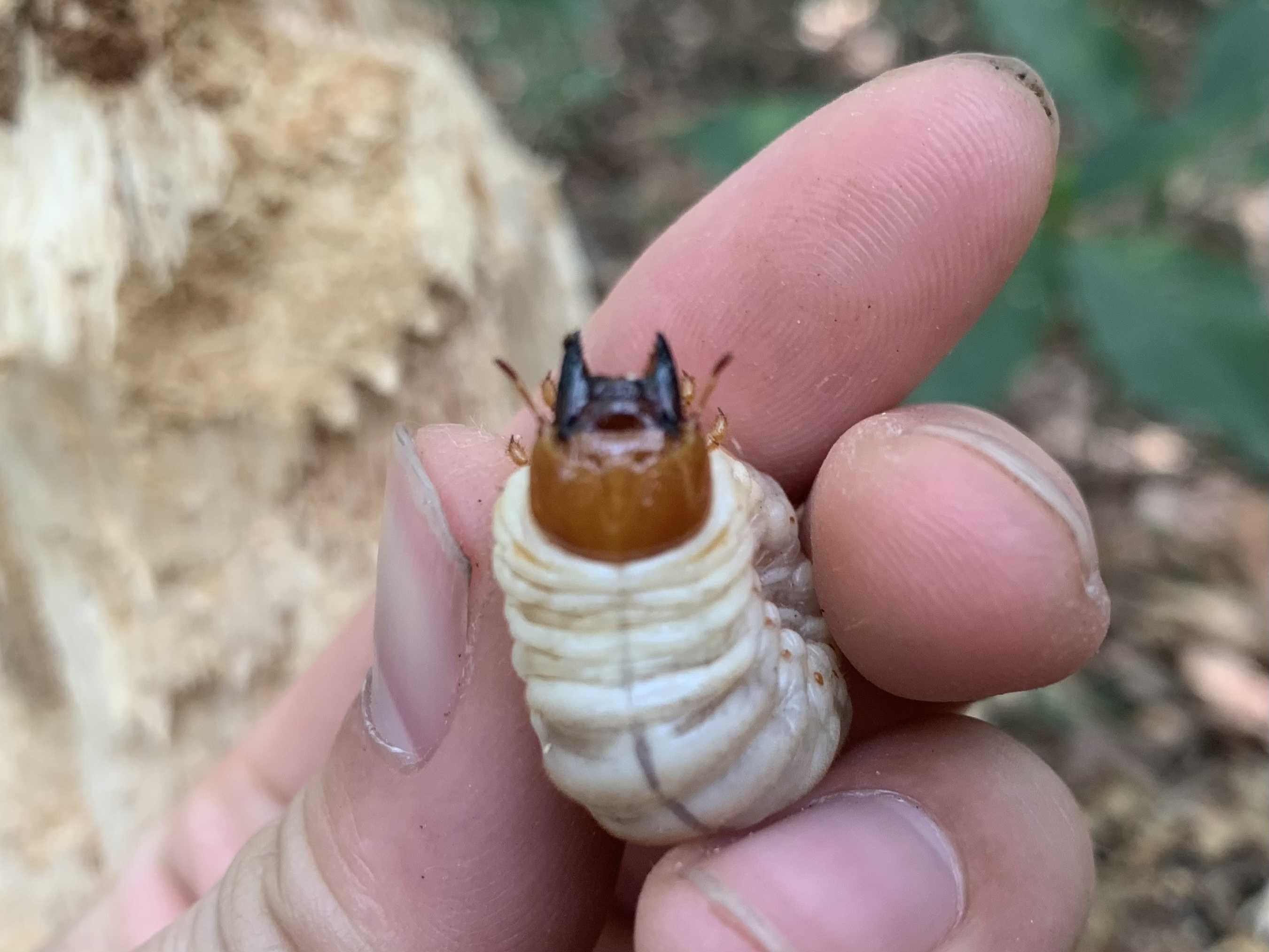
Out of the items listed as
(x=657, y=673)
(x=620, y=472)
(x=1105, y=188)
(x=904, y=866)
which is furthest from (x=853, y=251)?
(x=1105, y=188)

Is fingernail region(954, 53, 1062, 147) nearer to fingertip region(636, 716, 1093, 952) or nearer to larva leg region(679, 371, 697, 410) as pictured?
larva leg region(679, 371, 697, 410)

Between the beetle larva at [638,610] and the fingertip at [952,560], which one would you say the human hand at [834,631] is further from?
the beetle larva at [638,610]

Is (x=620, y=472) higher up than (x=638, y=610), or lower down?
higher up

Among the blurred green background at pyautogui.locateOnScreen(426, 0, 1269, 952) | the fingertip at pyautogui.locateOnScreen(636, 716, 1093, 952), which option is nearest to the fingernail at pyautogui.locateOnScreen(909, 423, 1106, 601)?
the fingertip at pyautogui.locateOnScreen(636, 716, 1093, 952)

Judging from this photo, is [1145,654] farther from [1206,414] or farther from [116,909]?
[116,909]

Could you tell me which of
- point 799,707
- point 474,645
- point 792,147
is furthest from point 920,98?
point 474,645

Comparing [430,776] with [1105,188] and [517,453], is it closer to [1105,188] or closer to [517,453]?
[517,453]

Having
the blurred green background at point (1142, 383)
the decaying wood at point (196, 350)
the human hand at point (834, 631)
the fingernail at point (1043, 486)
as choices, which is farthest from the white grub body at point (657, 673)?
the blurred green background at point (1142, 383)
